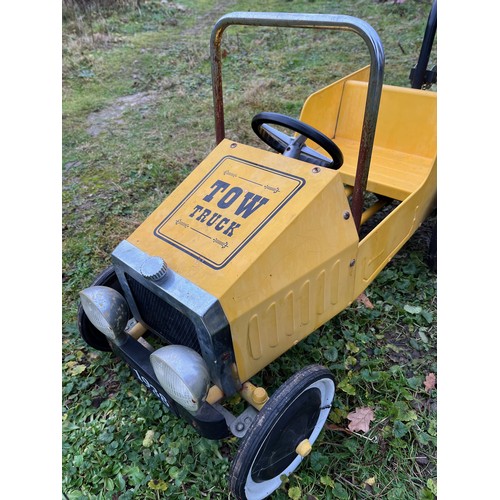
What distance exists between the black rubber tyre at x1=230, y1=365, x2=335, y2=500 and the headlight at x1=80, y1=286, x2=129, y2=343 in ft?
2.31

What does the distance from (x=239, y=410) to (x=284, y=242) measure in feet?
2.99

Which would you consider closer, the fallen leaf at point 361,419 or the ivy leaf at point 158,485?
the ivy leaf at point 158,485

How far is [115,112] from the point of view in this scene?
16.6 feet

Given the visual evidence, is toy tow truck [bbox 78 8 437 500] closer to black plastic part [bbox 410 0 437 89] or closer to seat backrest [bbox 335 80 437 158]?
seat backrest [bbox 335 80 437 158]

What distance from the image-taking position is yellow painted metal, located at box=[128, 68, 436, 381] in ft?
4.97

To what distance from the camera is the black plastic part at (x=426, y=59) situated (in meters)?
2.74

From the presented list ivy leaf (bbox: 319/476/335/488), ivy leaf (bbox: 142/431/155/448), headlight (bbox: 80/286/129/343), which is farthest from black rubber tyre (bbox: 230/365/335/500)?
headlight (bbox: 80/286/129/343)

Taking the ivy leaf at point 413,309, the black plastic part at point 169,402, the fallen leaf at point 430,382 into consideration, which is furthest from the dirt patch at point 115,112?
the fallen leaf at point 430,382

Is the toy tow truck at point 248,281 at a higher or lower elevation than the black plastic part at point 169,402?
higher

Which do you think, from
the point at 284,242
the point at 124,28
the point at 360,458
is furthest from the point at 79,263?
the point at 124,28

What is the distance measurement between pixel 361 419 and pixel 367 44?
63.6 inches

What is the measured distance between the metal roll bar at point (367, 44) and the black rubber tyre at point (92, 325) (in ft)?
3.35

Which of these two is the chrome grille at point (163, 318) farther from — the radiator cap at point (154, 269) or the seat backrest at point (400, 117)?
the seat backrest at point (400, 117)

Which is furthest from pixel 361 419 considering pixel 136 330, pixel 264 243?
pixel 136 330
